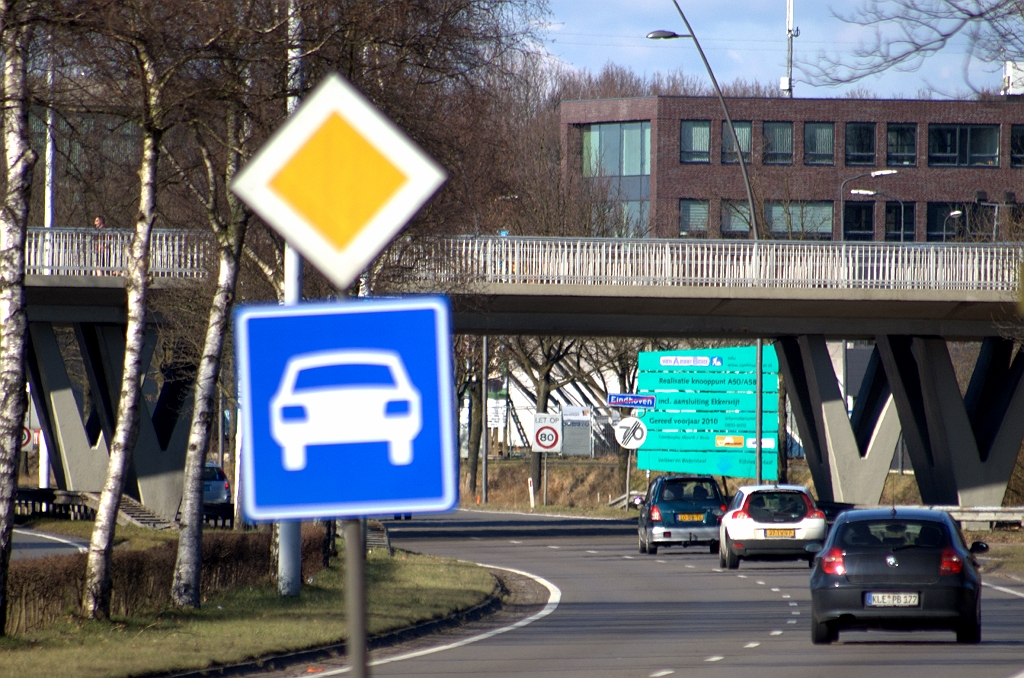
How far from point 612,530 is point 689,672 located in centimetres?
2797

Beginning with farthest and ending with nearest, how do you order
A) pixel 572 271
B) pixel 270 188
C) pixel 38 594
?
pixel 572 271 → pixel 38 594 → pixel 270 188

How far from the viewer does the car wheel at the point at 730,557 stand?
26547 millimetres

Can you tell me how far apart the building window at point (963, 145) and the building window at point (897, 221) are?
2.51 m

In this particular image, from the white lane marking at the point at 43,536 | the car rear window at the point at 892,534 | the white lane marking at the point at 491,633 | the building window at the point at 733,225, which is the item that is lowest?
the white lane marking at the point at 43,536

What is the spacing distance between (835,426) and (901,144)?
3094 centimetres

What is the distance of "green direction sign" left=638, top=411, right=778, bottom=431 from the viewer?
43.0 m

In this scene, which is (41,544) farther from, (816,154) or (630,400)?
(816,154)

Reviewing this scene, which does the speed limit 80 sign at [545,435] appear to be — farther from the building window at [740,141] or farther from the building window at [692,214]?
the building window at [740,141]

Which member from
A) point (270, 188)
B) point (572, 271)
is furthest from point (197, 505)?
point (572, 271)

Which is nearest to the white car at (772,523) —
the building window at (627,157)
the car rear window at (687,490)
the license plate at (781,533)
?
the license plate at (781,533)

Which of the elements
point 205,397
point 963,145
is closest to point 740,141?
point 963,145

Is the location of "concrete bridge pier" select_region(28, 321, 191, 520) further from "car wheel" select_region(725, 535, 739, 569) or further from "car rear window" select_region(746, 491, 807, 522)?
"car rear window" select_region(746, 491, 807, 522)

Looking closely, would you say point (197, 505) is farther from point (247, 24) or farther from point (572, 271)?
point (572, 271)

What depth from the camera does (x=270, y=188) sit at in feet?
15.1
